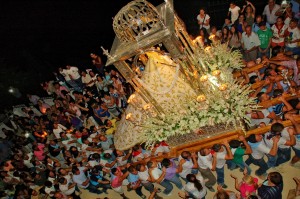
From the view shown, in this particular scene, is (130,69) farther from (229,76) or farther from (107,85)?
(107,85)

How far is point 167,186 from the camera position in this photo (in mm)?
6812

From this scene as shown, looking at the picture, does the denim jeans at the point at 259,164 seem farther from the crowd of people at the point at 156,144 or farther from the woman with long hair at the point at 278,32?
the woman with long hair at the point at 278,32

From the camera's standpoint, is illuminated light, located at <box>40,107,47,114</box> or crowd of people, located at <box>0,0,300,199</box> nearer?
crowd of people, located at <box>0,0,300,199</box>

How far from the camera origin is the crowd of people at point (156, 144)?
223 inches

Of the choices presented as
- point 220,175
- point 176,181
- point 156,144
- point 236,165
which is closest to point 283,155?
point 236,165

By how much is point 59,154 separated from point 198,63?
5.51 metres

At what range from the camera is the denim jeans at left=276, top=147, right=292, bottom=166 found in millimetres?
5725

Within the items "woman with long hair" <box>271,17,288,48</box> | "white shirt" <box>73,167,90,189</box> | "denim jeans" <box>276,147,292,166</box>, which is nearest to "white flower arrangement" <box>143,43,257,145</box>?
"denim jeans" <box>276,147,292,166</box>

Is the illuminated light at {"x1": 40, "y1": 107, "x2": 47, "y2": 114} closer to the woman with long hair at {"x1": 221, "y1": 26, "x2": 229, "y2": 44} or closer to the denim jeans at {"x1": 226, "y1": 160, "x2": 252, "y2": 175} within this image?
the woman with long hair at {"x1": 221, "y1": 26, "x2": 229, "y2": 44}

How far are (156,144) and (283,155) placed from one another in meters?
3.00

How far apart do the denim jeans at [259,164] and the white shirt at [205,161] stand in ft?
3.17

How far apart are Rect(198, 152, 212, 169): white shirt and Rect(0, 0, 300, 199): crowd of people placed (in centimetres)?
2

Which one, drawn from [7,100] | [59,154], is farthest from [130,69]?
[7,100]

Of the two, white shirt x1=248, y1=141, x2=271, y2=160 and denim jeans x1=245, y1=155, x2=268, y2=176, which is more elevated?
white shirt x1=248, y1=141, x2=271, y2=160
